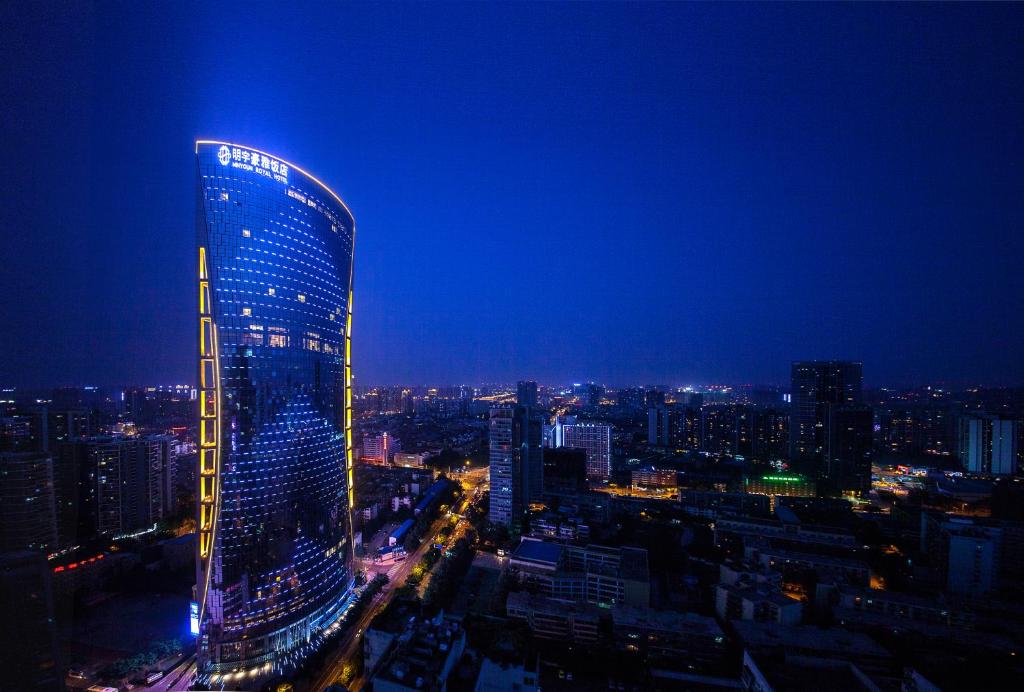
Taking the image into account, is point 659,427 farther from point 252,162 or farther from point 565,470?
point 252,162

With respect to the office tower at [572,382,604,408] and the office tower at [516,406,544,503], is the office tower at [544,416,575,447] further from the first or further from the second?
the office tower at [572,382,604,408]

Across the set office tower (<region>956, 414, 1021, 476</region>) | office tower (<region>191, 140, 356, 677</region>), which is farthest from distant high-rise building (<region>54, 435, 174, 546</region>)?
office tower (<region>956, 414, 1021, 476</region>)

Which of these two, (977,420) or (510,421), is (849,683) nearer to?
(510,421)

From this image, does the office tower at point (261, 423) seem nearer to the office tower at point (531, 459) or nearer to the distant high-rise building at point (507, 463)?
the distant high-rise building at point (507, 463)

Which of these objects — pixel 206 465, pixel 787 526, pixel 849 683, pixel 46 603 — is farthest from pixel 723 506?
pixel 46 603

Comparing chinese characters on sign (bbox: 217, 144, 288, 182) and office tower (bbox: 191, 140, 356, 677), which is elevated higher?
chinese characters on sign (bbox: 217, 144, 288, 182)

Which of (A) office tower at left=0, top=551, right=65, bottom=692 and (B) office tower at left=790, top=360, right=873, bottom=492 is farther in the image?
(B) office tower at left=790, top=360, right=873, bottom=492

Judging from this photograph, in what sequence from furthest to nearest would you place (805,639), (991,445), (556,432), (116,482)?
1. (556,432)
2. (991,445)
3. (116,482)
4. (805,639)

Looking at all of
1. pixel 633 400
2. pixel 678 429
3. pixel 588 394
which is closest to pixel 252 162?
pixel 678 429
